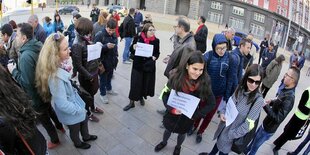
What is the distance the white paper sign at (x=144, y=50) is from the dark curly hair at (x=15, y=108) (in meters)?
2.79

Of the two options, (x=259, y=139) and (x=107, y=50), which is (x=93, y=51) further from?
(x=259, y=139)

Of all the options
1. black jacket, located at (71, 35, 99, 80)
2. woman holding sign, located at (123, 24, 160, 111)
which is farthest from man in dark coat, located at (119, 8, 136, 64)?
black jacket, located at (71, 35, 99, 80)

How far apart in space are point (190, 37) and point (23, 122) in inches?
137

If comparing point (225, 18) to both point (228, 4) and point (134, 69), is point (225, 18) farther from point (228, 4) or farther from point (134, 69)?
point (134, 69)

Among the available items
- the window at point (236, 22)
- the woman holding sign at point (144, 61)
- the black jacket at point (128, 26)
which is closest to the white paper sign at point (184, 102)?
the woman holding sign at point (144, 61)

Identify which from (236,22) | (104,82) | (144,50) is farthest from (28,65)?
(236,22)

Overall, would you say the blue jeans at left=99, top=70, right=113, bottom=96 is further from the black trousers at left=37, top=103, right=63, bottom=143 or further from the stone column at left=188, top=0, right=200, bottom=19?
the stone column at left=188, top=0, right=200, bottom=19

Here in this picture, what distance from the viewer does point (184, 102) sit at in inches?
131

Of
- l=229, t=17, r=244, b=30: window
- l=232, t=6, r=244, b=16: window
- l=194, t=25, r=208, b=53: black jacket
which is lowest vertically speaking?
l=194, t=25, r=208, b=53: black jacket

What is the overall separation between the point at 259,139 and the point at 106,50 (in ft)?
11.5

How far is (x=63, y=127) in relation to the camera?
4391 millimetres

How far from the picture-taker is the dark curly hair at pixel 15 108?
6.28ft

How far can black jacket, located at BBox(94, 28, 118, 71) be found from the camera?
16.2ft

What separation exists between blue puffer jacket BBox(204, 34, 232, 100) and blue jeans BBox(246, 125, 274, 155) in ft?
2.80
